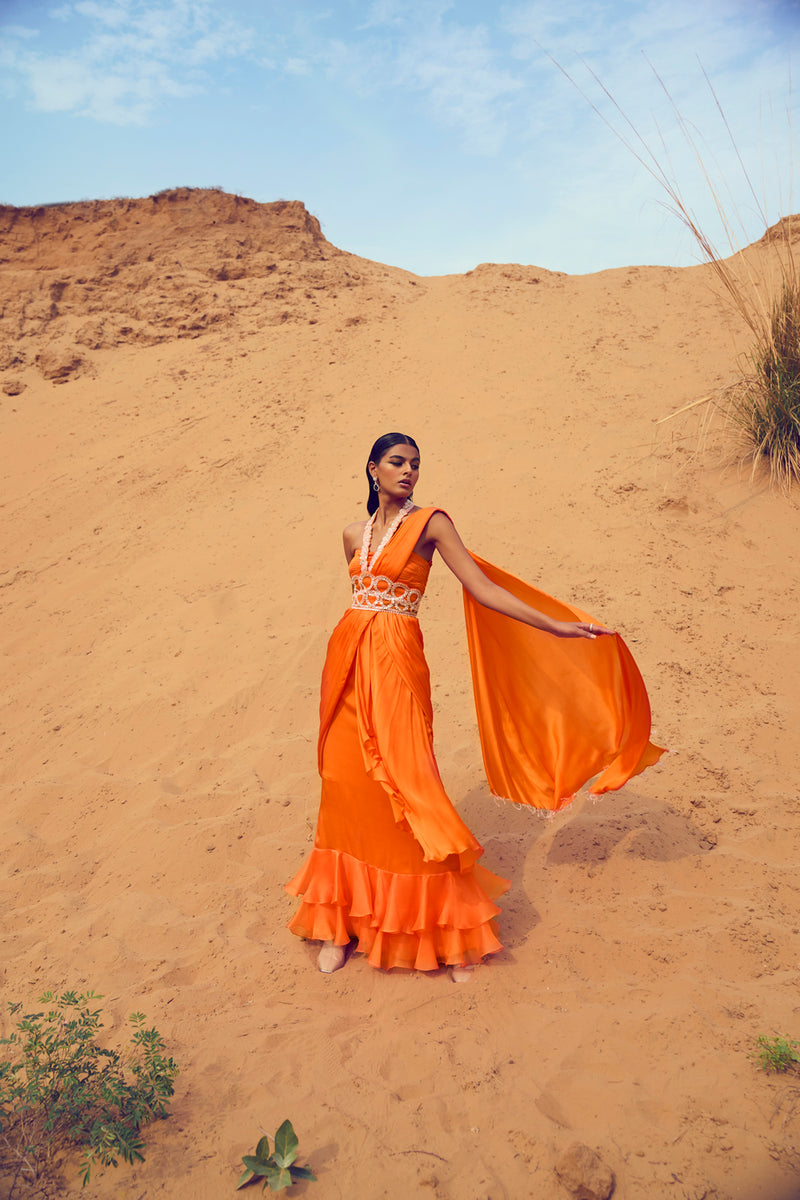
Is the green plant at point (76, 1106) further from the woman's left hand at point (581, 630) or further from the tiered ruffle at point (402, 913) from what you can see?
the woman's left hand at point (581, 630)

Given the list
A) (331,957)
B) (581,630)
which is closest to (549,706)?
(581,630)

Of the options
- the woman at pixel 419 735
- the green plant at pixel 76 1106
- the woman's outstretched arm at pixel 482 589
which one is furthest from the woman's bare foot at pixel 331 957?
the woman's outstretched arm at pixel 482 589

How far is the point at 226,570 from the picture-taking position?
21.6 feet

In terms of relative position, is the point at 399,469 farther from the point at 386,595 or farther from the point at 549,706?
the point at 549,706

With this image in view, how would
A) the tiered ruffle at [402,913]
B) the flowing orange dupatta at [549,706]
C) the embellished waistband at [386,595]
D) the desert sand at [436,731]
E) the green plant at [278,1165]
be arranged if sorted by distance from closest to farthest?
the green plant at [278,1165], the desert sand at [436,731], the tiered ruffle at [402,913], the embellished waistband at [386,595], the flowing orange dupatta at [549,706]

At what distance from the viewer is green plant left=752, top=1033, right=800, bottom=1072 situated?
7.15 feet

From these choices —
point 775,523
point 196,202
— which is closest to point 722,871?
point 775,523

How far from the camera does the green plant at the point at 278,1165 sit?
1.88m

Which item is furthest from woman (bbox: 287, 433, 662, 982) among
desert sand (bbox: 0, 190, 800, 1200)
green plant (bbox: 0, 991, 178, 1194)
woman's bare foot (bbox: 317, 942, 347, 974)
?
green plant (bbox: 0, 991, 178, 1194)

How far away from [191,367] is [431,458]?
502 cm

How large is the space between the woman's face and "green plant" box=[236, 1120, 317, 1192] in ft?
6.81

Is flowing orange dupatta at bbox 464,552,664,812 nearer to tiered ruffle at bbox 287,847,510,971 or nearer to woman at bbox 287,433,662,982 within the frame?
woman at bbox 287,433,662,982

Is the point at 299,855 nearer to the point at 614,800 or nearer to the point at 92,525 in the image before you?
the point at 614,800

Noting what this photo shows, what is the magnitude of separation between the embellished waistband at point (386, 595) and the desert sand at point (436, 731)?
1.35 metres
